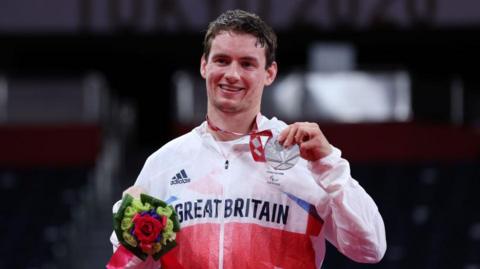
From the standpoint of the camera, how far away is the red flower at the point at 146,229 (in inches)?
92.4

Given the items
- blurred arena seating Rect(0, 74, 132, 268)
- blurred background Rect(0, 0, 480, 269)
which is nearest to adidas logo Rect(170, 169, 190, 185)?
blurred arena seating Rect(0, 74, 132, 268)

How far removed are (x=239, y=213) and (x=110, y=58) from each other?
10865 mm

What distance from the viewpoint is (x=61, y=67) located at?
13.1 m

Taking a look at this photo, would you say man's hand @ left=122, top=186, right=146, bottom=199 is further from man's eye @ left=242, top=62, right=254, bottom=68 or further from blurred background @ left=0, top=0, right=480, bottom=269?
blurred background @ left=0, top=0, right=480, bottom=269

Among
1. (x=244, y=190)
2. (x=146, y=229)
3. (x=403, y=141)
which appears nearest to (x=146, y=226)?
(x=146, y=229)

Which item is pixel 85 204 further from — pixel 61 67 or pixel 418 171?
pixel 61 67

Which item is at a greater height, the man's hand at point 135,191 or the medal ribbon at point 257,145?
the medal ribbon at point 257,145

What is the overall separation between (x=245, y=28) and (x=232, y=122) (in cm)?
25

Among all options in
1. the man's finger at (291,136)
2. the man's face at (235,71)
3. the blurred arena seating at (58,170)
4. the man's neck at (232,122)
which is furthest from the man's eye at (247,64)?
the blurred arena seating at (58,170)

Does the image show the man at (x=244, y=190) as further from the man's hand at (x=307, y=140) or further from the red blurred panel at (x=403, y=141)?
the red blurred panel at (x=403, y=141)

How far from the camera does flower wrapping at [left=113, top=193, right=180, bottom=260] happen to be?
7.75 feet

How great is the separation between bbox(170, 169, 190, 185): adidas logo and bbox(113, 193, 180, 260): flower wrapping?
0.38 ft

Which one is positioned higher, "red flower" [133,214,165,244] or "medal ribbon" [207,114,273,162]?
"medal ribbon" [207,114,273,162]

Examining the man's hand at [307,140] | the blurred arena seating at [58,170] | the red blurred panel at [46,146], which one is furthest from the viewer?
the red blurred panel at [46,146]
